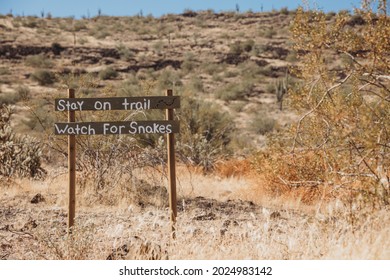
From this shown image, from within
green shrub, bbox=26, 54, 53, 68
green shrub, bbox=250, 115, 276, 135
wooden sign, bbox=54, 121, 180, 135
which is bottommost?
green shrub, bbox=250, 115, 276, 135

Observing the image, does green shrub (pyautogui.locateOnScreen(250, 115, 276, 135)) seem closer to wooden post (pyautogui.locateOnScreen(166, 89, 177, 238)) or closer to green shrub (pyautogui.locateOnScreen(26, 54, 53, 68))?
wooden post (pyautogui.locateOnScreen(166, 89, 177, 238))

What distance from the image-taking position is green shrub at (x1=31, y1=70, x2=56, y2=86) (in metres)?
29.5

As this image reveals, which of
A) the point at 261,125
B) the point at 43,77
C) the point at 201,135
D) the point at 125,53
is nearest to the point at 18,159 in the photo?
the point at 201,135

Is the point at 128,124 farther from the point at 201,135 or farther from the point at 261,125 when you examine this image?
the point at 261,125

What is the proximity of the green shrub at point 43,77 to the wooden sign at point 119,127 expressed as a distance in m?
25.4

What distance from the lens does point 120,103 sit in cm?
540

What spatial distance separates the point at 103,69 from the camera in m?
32.2

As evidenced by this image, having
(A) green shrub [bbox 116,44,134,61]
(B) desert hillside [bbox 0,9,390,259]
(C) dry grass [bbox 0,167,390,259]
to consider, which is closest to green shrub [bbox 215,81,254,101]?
(B) desert hillside [bbox 0,9,390,259]

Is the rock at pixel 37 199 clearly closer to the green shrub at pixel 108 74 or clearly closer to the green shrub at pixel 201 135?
the green shrub at pixel 201 135

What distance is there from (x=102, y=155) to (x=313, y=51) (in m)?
4.26

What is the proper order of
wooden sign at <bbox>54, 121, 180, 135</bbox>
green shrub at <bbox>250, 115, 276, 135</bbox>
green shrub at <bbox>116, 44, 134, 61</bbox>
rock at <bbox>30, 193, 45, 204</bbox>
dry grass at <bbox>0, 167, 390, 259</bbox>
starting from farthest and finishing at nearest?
green shrub at <bbox>116, 44, 134, 61</bbox>
green shrub at <bbox>250, 115, 276, 135</bbox>
rock at <bbox>30, 193, 45, 204</bbox>
wooden sign at <bbox>54, 121, 180, 135</bbox>
dry grass at <bbox>0, 167, 390, 259</bbox>

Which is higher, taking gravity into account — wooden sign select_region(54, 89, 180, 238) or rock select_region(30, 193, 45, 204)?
wooden sign select_region(54, 89, 180, 238)

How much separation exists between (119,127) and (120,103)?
0.28 meters

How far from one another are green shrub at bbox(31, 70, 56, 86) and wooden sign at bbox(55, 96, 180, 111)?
83.1ft
